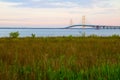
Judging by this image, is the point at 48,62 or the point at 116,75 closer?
the point at 116,75

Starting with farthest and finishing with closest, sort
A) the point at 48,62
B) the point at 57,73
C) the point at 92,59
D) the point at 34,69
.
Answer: the point at 92,59, the point at 48,62, the point at 34,69, the point at 57,73

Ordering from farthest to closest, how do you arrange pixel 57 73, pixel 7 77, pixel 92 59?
1. pixel 92 59
2. pixel 57 73
3. pixel 7 77

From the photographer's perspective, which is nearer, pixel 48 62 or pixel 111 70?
pixel 111 70

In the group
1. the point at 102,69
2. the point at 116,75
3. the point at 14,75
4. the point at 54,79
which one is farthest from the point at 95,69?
the point at 14,75

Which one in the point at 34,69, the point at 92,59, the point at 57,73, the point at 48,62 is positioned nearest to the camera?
the point at 57,73

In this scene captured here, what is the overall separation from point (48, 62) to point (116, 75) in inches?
80.5

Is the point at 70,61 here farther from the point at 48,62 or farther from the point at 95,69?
the point at 95,69

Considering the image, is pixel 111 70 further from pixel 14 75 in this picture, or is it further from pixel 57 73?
pixel 14 75

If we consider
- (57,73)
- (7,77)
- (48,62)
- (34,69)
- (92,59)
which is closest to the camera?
(7,77)

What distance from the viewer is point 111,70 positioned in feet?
22.8

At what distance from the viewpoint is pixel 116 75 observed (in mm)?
6637

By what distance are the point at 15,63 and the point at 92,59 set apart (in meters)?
2.25

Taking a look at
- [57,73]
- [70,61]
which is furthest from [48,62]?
[57,73]

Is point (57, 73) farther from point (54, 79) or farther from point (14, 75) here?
point (14, 75)
